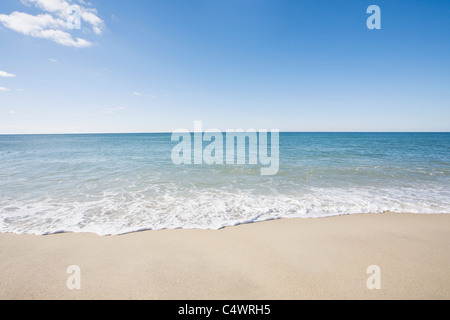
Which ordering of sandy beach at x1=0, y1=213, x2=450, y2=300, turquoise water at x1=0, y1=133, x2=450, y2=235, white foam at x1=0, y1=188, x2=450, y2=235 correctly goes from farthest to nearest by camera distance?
1. turquoise water at x1=0, y1=133, x2=450, y2=235
2. white foam at x1=0, y1=188, x2=450, y2=235
3. sandy beach at x1=0, y1=213, x2=450, y2=300

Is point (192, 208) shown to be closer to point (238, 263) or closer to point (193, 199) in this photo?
point (193, 199)

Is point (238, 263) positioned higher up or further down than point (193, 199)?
further down

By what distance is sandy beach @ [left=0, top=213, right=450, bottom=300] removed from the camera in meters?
2.81

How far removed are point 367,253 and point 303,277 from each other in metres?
1.65

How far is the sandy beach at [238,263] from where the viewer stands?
111 inches

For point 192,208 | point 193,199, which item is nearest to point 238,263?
point 192,208

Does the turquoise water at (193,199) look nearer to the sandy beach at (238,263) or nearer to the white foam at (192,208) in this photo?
the white foam at (192,208)

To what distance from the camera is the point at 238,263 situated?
3.41 metres

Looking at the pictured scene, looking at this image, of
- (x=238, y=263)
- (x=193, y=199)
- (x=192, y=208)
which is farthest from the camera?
(x=193, y=199)

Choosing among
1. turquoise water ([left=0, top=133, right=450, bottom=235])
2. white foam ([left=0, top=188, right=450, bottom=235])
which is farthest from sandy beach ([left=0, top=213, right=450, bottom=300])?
turquoise water ([left=0, top=133, right=450, bottom=235])

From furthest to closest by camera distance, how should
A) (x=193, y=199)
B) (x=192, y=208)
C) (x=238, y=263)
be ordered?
(x=193, y=199) < (x=192, y=208) < (x=238, y=263)

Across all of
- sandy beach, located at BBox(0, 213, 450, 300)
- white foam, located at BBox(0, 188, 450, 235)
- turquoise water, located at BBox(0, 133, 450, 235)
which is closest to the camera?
sandy beach, located at BBox(0, 213, 450, 300)

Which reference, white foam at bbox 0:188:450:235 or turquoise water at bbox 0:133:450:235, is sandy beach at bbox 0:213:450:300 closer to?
white foam at bbox 0:188:450:235
